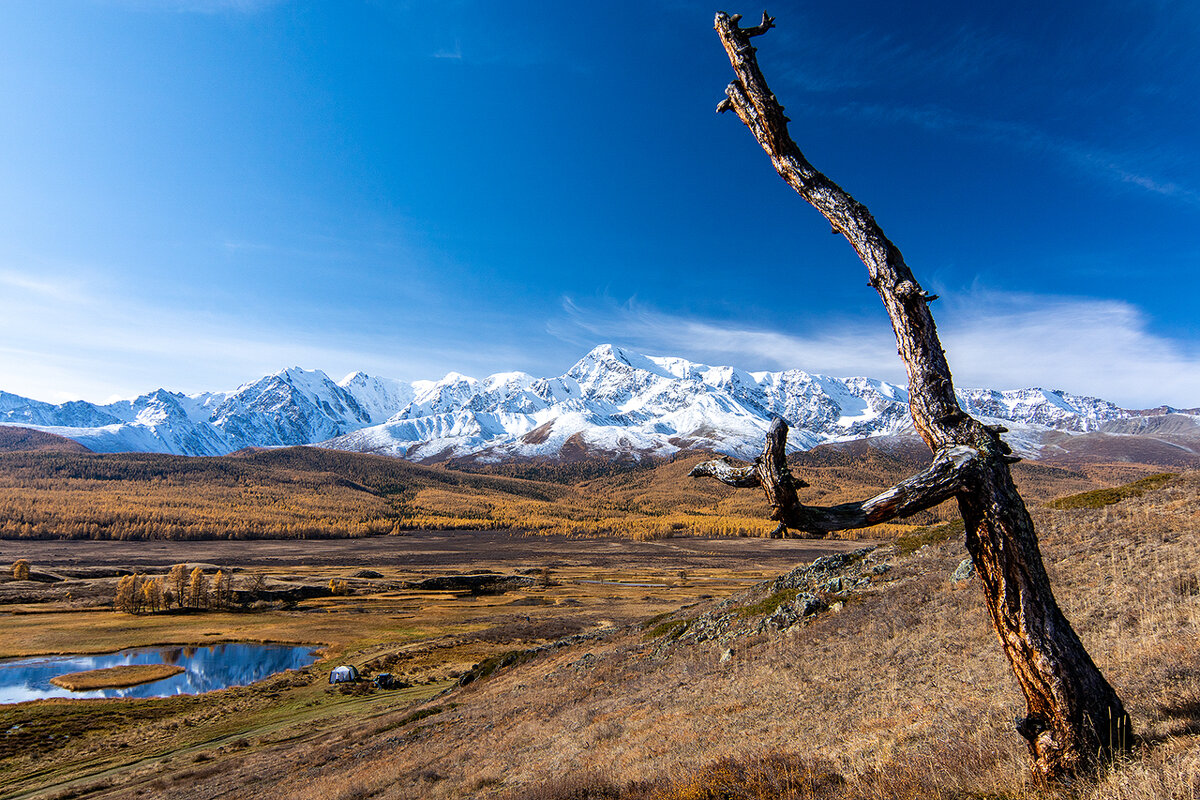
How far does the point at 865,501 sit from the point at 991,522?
135 centimetres

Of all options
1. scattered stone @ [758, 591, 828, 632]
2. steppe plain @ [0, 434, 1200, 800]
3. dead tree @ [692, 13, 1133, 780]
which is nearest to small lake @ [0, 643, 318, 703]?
steppe plain @ [0, 434, 1200, 800]

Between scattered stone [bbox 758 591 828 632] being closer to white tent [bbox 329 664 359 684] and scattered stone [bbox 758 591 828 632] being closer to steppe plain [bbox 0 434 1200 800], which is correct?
steppe plain [bbox 0 434 1200 800]

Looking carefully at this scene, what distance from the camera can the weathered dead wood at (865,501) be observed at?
18.7ft

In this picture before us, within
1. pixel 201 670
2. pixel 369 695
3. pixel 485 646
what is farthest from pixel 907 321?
pixel 201 670

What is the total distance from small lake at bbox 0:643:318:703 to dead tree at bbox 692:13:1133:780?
64385 millimetres

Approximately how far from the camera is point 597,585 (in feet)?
380

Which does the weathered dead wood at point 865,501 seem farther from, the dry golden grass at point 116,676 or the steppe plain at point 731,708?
the dry golden grass at point 116,676

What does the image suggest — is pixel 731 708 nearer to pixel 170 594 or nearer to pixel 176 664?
pixel 176 664

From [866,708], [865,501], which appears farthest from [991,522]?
[866,708]

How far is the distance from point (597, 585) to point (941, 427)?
11642cm

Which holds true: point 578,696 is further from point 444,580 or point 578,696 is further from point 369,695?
point 444,580

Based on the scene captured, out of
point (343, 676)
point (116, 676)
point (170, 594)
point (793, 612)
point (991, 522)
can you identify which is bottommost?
point (170, 594)

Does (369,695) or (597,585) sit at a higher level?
(369,695)

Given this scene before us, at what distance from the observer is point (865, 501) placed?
584cm
